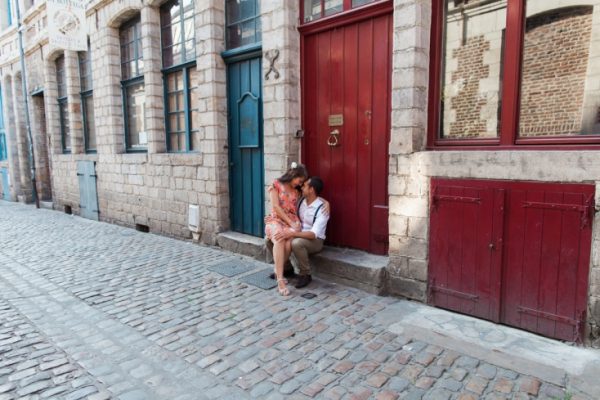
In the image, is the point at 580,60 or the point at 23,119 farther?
the point at 23,119

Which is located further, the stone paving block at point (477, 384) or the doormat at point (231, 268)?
the doormat at point (231, 268)

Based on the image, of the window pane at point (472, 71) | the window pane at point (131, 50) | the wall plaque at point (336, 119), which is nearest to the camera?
the window pane at point (472, 71)

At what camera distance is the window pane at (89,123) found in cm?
953

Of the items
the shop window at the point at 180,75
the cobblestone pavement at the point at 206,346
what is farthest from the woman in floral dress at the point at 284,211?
the shop window at the point at 180,75

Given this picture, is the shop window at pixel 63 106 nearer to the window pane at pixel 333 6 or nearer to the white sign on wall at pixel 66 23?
the white sign on wall at pixel 66 23

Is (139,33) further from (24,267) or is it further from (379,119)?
(379,119)

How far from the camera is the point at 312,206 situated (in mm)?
4617

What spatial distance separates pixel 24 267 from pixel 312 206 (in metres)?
3.99

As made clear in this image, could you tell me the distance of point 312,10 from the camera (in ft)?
16.1

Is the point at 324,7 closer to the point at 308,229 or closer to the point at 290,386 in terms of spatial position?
the point at 308,229

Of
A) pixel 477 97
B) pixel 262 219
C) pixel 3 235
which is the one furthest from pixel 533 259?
pixel 3 235

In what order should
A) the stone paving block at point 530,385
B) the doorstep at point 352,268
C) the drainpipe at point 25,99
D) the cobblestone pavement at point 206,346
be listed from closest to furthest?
1. the stone paving block at point 530,385
2. the cobblestone pavement at point 206,346
3. the doorstep at point 352,268
4. the drainpipe at point 25,99

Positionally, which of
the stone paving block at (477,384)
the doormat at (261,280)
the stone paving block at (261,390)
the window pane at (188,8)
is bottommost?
the stone paving block at (261,390)

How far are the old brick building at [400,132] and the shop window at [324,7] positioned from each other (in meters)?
0.02
